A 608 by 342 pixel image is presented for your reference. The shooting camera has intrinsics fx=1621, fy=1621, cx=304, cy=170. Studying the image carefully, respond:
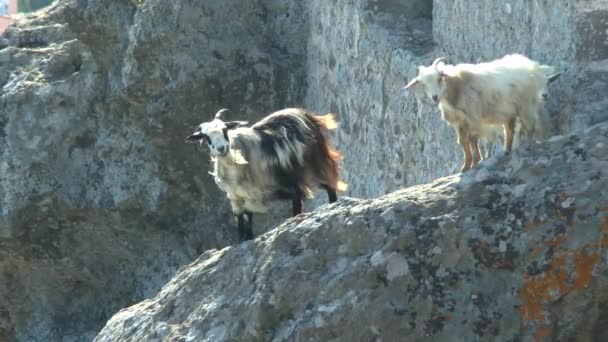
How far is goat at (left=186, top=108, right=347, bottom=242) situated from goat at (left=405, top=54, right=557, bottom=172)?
76.6 inches

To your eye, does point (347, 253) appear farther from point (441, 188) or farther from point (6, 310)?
point (6, 310)

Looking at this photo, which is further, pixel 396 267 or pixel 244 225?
pixel 244 225

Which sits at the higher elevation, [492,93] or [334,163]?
[492,93]

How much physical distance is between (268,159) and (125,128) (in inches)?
187

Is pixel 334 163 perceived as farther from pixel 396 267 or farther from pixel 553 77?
pixel 396 267

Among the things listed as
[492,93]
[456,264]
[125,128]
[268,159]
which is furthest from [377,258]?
[125,128]

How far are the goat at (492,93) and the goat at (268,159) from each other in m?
1.95

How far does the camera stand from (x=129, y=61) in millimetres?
15477

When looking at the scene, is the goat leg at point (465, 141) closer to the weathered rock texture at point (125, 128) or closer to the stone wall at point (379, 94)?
the stone wall at point (379, 94)

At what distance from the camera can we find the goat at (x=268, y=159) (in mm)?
11133

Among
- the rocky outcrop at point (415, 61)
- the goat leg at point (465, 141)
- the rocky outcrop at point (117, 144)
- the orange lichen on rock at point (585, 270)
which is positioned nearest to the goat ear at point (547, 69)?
the rocky outcrop at point (415, 61)

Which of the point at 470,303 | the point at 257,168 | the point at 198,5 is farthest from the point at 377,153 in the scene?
the point at 470,303

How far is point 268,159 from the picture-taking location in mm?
11258

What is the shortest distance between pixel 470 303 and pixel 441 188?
2.67 feet
